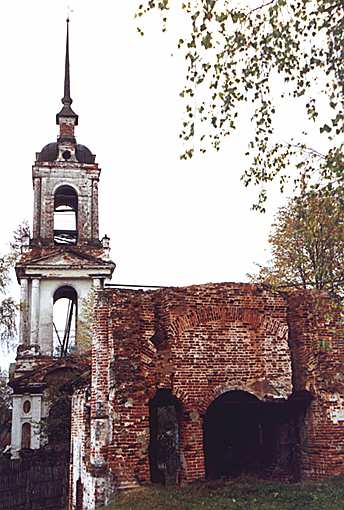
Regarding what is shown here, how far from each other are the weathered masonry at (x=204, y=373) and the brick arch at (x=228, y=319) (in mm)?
16

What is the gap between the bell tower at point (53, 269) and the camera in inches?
1037

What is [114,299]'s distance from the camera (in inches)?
452

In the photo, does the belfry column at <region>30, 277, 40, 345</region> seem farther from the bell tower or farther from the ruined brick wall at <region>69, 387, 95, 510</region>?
the ruined brick wall at <region>69, 387, 95, 510</region>

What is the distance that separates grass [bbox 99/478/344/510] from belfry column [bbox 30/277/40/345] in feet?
59.7

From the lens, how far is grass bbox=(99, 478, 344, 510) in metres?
9.66

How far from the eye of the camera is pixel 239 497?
1016 cm

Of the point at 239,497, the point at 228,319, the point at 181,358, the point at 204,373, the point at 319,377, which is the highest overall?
the point at 228,319

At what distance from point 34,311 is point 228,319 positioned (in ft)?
58.0

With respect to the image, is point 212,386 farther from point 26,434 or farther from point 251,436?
point 26,434

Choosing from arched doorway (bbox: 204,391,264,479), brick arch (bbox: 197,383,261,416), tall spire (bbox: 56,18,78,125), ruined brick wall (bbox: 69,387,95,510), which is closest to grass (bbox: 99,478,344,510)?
brick arch (bbox: 197,383,261,416)

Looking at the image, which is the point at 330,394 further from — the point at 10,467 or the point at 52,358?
the point at 52,358

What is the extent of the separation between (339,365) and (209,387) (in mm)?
2153

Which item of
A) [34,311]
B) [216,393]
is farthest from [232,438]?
[34,311]

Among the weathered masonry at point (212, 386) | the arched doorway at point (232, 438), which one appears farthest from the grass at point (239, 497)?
the arched doorway at point (232, 438)
